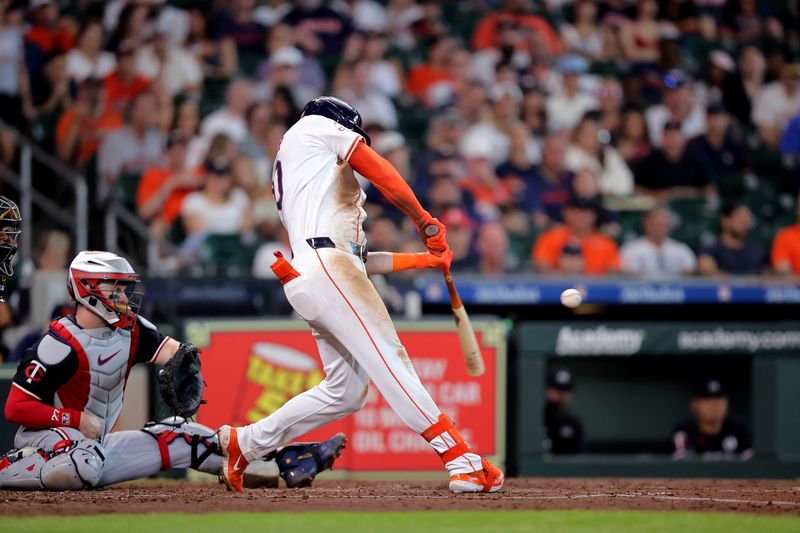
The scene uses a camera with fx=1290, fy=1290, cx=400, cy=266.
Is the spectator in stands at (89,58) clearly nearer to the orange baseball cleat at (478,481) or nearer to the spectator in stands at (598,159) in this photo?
the spectator in stands at (598,159)

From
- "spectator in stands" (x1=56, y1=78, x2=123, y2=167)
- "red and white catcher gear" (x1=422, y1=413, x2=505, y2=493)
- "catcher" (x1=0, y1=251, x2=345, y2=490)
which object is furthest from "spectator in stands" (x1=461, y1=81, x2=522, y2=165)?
"red and white catcher gear" (x1=422, y1=413, x2=505, y2=493)

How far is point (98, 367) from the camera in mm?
5934

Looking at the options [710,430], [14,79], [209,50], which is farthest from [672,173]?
[14,79]

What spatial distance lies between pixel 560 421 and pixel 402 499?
354cm

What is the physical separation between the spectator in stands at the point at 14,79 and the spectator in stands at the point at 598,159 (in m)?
4.92

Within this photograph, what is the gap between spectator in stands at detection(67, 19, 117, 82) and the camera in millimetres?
11703

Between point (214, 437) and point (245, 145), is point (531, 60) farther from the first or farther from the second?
point (214, 437)

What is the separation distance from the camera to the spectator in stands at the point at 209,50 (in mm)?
12500

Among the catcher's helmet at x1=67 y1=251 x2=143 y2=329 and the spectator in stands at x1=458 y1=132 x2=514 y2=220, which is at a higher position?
the spectator in stands at x1=458 y1=132 x2=514 y2=220

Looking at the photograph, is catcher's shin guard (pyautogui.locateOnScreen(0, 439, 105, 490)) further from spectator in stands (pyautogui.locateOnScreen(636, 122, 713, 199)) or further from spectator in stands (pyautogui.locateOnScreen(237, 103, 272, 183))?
spectator in stands (pyautogui.locateOnScreen(636, 122, 713, 199))

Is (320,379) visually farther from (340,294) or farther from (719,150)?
(719,150)

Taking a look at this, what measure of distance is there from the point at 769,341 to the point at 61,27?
7001 mm

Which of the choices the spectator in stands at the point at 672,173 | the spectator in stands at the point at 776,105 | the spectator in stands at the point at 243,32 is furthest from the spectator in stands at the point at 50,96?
the spectator in stands at the point at 776,105

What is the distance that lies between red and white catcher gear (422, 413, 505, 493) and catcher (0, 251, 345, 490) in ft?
2.24
